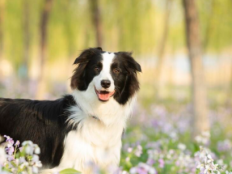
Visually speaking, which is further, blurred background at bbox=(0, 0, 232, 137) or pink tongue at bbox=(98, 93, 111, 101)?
blurred background at bbox=(0, 0, 232, 137)

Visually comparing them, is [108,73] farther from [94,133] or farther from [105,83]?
[94,133]

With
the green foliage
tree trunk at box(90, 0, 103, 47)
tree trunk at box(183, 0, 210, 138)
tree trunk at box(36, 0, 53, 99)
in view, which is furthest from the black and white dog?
the green foliage

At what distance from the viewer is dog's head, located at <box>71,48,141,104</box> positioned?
3.89 m

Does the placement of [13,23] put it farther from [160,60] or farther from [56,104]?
[56,104]

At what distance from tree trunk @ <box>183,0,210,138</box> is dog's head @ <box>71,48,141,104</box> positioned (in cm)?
281

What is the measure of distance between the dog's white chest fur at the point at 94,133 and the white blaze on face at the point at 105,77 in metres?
0.15

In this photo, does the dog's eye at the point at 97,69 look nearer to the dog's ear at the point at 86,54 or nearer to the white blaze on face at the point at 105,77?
the white blaze on face at the point at 105,77

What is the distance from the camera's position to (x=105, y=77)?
3.70 m

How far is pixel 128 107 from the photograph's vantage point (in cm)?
425

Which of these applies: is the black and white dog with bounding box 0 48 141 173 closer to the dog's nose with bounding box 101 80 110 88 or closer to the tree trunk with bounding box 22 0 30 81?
the dog's nose with bounding box 101 80 110 88

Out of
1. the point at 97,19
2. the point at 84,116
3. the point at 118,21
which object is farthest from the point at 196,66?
the point at 118,21

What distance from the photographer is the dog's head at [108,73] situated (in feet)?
12.8

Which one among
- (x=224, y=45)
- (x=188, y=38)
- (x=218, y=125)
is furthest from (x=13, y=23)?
(x=188, y=38)

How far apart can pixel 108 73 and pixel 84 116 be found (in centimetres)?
61
